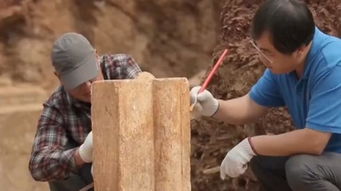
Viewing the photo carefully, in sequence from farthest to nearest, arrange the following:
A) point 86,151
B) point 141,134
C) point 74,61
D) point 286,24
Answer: point 74,61
point 86,151
point 286,24
point 141,134

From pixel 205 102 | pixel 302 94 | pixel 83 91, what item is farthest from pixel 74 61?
pixel 302 94

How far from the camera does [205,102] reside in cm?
260

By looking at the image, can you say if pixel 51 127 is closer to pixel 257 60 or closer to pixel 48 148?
Answer: pixel 48 148

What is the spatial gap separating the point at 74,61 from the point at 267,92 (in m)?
0.66

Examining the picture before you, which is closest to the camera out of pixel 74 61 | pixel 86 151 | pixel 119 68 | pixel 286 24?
pixel 286 24

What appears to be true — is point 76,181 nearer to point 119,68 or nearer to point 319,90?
point 119,68

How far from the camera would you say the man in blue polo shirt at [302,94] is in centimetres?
232

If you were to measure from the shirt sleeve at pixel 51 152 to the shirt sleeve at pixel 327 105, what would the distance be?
796 millimetres

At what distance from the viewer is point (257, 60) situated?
3.17 m

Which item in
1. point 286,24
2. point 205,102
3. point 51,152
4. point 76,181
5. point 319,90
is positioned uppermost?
point 286,24

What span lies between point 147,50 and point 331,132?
2.83 metres

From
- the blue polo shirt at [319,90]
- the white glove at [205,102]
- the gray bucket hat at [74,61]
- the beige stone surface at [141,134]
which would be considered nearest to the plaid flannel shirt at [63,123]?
the gray bucket hat at [74,61]

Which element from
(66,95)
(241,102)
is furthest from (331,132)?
(66,95)

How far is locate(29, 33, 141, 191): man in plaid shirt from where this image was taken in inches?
101
